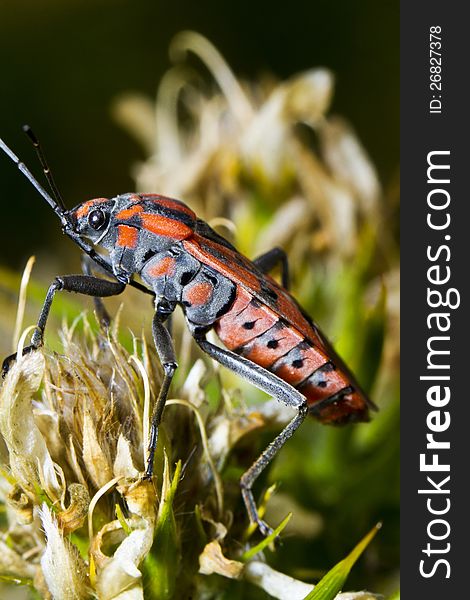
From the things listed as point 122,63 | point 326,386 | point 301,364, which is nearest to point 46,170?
point 301,364

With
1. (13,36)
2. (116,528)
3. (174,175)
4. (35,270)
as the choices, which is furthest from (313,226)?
(13,36)

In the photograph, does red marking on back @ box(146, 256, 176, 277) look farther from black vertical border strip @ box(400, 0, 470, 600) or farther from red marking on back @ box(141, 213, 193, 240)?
black vertical border strip @ box(400, 0, 470, 600)

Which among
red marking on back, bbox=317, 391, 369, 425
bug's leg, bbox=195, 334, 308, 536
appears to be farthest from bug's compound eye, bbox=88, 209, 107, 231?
red marking on back, bbox=317, 391, 369, 425

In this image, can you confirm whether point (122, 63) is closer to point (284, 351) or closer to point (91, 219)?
point (91, 219)

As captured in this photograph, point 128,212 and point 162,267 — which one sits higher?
point 128,212

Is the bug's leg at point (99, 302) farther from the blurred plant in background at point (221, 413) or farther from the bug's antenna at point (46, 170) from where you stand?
the bug's antenna at point (46, 170)

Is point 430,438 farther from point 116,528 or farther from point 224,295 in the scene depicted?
point 116,528
